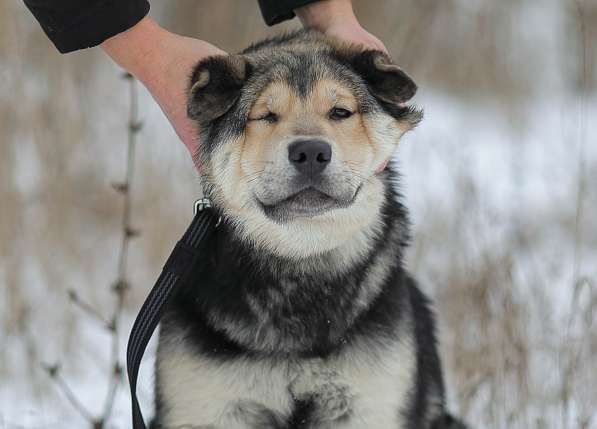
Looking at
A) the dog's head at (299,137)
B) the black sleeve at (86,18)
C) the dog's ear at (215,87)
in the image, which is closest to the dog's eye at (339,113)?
the dog's head at (299,137)

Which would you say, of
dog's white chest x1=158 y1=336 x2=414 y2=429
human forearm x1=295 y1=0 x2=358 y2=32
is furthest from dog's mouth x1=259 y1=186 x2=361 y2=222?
human forearm x1=295 y1=0 x2=358 y2=32

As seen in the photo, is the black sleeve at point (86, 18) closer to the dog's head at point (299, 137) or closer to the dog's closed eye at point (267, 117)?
the dog's head at point (299, 137)

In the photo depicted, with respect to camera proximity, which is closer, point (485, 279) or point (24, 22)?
point (485, 279)

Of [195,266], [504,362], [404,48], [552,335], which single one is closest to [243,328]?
[195,266]

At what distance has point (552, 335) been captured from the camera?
191 inches

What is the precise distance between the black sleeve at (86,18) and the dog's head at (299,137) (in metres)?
0.28

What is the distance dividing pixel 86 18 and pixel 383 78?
0.93m

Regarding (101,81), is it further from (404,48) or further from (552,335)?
(552,335)

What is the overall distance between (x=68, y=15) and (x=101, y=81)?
4090 millimetres

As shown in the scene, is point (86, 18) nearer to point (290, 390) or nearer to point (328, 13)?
point (328, 13)

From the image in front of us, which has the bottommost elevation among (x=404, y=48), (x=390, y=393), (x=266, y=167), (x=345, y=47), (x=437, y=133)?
(x=437, y=133)

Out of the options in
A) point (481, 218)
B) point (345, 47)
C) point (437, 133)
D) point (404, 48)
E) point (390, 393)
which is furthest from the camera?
point (437, 133)

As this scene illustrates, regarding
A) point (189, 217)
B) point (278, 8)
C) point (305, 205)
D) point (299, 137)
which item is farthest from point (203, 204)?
point (189, 217)

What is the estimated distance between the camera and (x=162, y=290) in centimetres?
282
